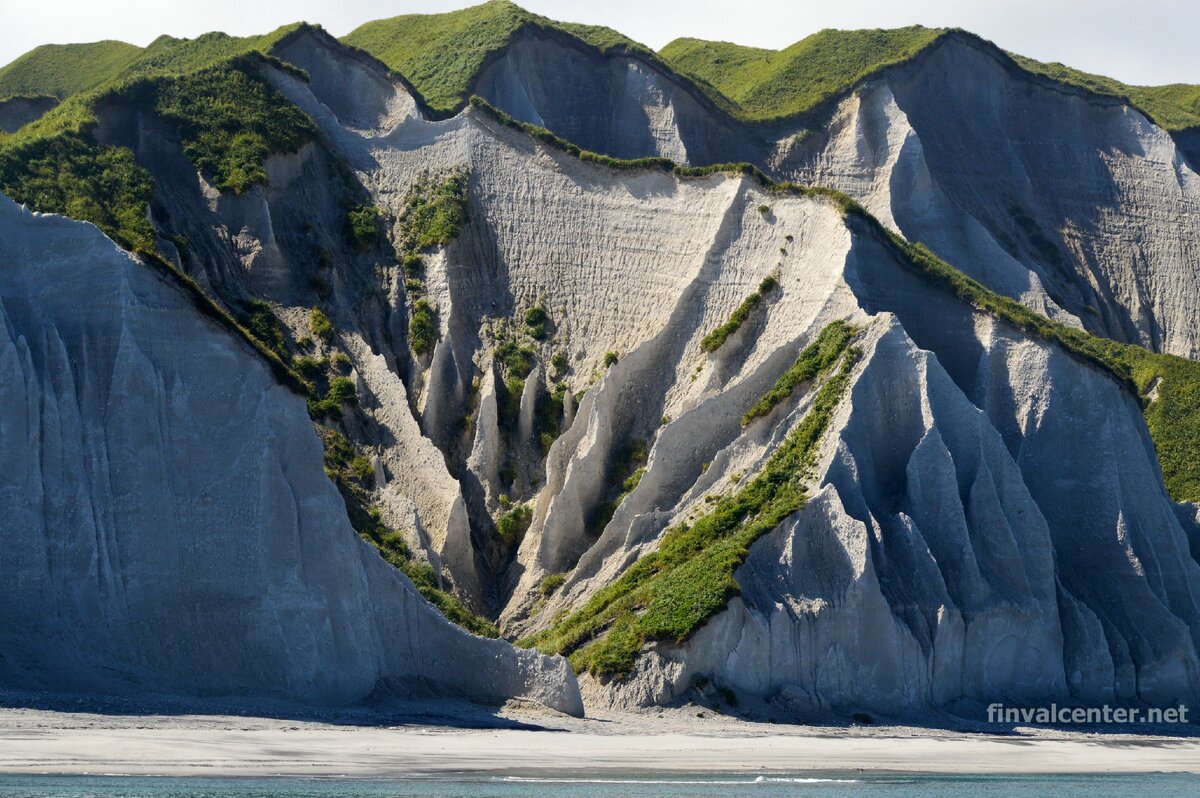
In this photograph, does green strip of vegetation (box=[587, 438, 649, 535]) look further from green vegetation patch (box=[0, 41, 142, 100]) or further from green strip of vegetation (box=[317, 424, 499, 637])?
green vegetation patch (box=[0, 41, 142, 100])

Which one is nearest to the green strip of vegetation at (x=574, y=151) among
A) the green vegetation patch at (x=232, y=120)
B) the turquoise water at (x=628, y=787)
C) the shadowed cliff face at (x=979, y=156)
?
the green vegetation patch at (x=232, y=120)

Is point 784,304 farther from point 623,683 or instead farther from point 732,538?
point 623,683

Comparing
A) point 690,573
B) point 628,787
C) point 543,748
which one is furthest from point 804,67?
point 628,787

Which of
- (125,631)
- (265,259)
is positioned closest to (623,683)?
(125,631)

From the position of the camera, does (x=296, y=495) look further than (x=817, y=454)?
No

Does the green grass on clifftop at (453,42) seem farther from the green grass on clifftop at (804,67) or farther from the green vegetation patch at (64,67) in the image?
the green vegetation patch at (64,67)
